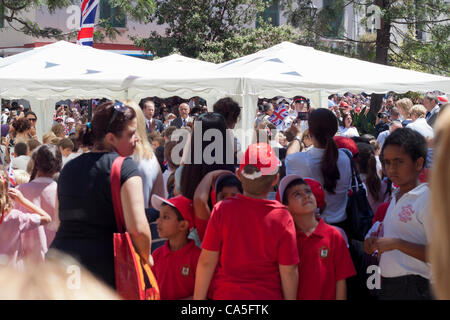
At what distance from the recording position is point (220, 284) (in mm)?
3121

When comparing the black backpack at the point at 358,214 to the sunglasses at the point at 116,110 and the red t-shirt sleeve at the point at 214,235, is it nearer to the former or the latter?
the red t-shirt sleeve at the point at 214,235

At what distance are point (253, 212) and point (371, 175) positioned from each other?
2643 mm

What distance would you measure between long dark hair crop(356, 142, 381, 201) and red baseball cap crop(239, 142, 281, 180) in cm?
232

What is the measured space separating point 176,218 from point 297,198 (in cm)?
74

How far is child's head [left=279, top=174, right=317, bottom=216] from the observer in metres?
3.49

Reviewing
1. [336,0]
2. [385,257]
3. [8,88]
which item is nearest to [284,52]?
[8,88]

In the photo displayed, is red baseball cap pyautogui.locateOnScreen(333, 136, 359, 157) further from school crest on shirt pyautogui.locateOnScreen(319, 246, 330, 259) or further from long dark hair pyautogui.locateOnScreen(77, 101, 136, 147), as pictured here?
long dark hair pyautogui.locateOnScreen(77, 101, 136, 147)

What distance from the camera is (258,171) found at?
10.5 ft

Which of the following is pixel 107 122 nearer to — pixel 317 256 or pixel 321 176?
pixel 317 256

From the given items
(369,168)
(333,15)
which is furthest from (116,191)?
(333,15)

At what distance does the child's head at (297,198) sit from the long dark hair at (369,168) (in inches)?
78.2

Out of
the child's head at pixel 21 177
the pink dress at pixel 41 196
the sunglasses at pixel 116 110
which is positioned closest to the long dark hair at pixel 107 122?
the sunglasses at pixel 116 110

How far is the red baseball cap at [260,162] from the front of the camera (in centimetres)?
320

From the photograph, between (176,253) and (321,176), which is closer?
(176,253)
